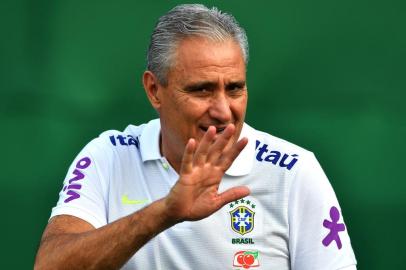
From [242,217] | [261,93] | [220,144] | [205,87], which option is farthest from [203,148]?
[261,93]

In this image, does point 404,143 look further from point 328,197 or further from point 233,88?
point 233,88

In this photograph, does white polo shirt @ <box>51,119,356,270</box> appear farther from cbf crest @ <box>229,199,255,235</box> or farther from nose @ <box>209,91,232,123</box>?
nose @ <box>209,91,232,123</box>

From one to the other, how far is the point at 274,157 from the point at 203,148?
629 millimetres

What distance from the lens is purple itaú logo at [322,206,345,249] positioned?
294cm

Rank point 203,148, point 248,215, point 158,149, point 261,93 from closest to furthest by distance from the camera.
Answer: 1. point 203,148
2. point 248,215
3. point 158,149
4. point 261,93

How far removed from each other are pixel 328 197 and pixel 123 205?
2.14ft

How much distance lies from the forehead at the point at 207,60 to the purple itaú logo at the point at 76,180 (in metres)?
0.43

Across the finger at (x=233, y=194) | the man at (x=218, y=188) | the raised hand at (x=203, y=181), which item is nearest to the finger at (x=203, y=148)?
the raised hand at (x=203, y=181)

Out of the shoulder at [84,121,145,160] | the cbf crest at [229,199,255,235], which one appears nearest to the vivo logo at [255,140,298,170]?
the cbf crest at [229,199,255,235]

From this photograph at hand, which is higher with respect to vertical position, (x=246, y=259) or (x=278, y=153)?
(x=278, y=153)

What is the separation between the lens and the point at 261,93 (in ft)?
11.8

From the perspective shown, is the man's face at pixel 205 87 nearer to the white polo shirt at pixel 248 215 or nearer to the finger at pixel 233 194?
the white polo shirt at pixel 248 215

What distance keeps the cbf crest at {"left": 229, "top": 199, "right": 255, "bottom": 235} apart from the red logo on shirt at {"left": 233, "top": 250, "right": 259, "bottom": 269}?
6cm

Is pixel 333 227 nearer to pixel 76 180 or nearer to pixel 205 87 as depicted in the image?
pixel 205 87
